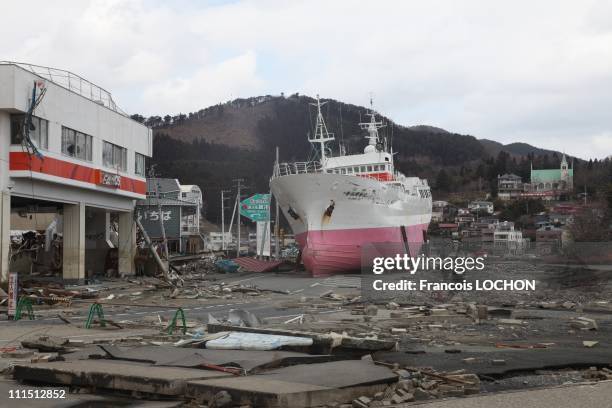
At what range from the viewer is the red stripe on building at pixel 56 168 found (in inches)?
1078

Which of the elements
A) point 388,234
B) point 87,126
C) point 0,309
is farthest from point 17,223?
point 0,309

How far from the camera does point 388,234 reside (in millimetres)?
45875

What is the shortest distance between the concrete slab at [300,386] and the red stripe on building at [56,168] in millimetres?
22295

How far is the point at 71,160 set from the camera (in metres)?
31.2

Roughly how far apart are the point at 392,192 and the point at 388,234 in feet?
11.2

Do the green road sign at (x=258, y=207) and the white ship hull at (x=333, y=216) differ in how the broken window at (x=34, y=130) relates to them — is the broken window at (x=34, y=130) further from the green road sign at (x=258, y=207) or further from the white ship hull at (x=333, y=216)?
the green road sign at (x=258, y=207)

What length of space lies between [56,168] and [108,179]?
531 cm

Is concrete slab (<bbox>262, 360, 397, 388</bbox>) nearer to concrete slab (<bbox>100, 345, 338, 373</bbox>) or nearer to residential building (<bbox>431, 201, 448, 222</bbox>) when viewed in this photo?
concrete slab (<bbox>100, 345, 338, 373</bbox>)

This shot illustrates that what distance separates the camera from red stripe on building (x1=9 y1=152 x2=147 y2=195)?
27.4 meters

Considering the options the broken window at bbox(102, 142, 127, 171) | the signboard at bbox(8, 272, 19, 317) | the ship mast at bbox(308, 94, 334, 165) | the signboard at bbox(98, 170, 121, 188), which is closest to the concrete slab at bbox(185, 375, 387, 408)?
the signboard at bbox(8, 272, 19, 317)

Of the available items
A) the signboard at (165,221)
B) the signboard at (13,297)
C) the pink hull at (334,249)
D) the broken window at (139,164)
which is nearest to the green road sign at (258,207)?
the signboard at (165,221)

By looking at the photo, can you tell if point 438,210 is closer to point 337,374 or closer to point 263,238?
point 263,238

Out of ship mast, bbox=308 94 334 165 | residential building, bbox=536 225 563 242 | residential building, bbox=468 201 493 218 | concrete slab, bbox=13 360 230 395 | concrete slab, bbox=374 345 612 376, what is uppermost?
ship mast, bbox=308 94 334 165

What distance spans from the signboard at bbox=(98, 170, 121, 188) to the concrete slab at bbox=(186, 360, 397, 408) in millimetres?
27719
